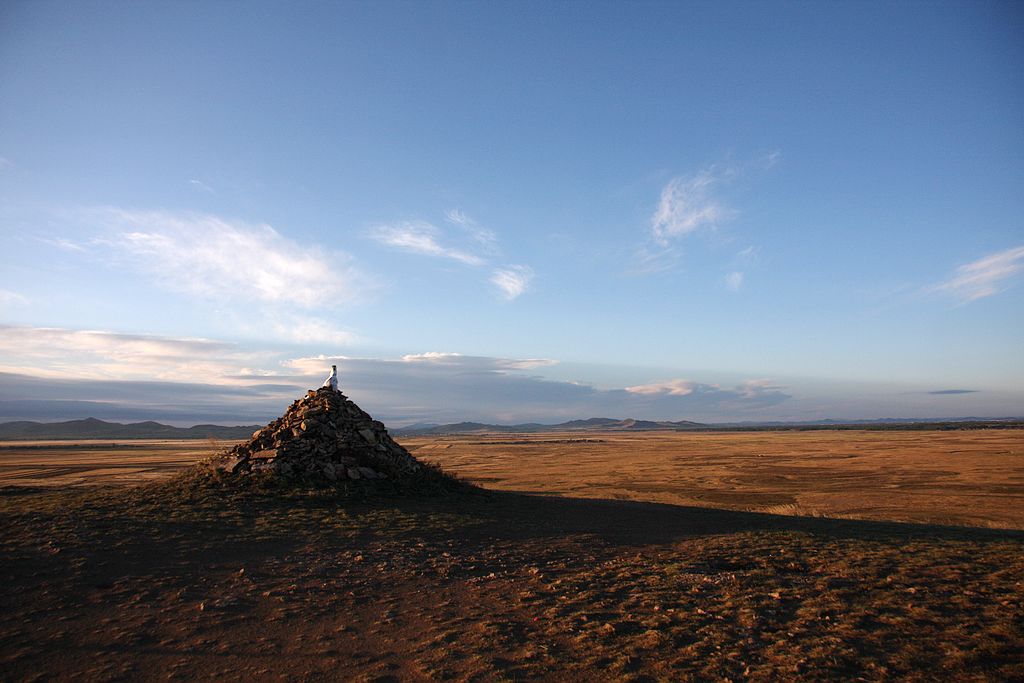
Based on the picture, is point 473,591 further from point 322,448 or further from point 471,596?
point 322,448

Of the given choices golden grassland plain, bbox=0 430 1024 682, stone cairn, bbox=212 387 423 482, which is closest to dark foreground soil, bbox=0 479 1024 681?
golden grassland plain, bbox=0 430 1024 682

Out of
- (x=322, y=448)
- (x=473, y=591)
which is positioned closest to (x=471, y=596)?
(x=473, y=591)

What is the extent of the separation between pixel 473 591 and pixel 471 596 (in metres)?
0.24

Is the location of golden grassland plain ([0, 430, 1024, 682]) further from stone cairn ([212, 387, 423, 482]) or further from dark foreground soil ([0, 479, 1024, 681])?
stone cairn ([212, 387, 423, 482])

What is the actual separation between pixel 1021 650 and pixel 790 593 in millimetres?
2942

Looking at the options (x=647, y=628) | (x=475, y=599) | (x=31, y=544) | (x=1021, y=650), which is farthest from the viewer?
(x=31, y=544)

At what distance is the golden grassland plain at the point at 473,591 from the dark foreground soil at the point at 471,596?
0.04 meters

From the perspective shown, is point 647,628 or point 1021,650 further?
point 647,628

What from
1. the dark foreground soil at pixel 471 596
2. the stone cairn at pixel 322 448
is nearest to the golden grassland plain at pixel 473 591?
the dark foreground soil at pixel 471 596

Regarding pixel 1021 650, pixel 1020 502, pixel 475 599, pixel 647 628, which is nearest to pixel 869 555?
pixel 1021 650

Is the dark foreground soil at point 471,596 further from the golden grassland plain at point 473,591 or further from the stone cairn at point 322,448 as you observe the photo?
the stone cairn at point 322,448

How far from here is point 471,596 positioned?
31.3 feet

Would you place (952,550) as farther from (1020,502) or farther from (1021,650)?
(1020,502)

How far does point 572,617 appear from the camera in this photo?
28.0ft
